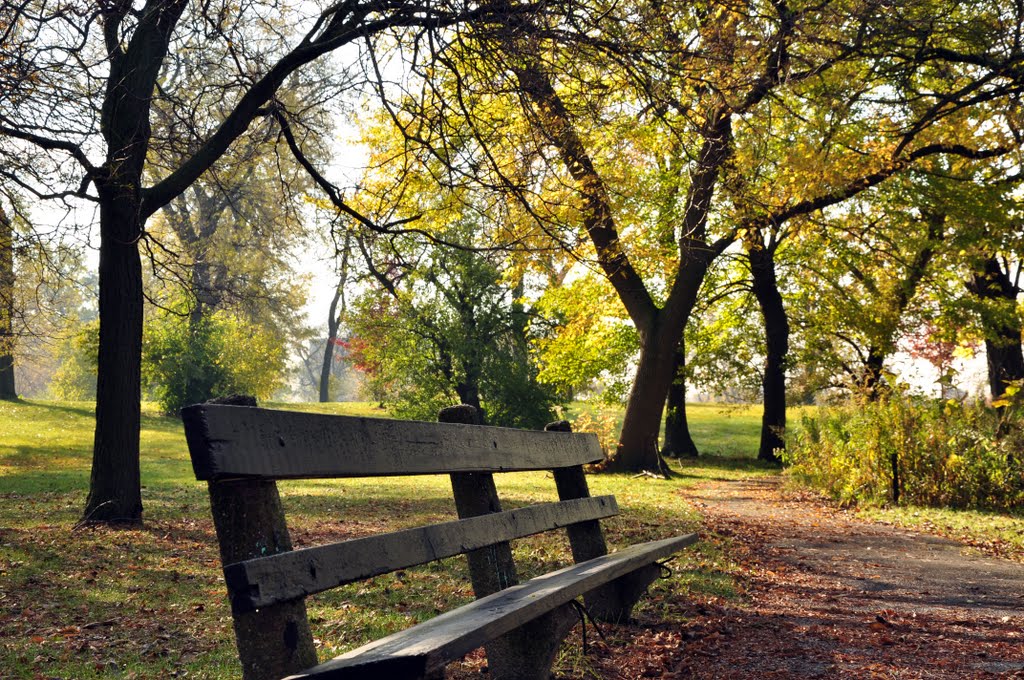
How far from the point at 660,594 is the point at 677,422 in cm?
2209

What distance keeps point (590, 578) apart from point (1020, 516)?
10519mm

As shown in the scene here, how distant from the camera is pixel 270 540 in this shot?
2.66 metres

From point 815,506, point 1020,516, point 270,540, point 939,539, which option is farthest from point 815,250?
point 270,540

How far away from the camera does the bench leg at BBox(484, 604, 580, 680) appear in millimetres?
4070

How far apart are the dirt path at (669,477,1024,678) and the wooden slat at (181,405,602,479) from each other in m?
1.78

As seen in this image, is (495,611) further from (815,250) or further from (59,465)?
(815,250)

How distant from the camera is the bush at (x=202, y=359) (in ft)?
110

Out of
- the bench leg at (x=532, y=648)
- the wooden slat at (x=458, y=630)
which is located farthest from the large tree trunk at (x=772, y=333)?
the bench leg at (x=532, y=648)

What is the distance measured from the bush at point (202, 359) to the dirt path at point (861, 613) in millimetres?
26517

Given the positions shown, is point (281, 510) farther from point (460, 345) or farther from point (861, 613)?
point (460, 345)

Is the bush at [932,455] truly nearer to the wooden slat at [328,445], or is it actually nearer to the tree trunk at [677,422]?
the wooden slat at [328,445]

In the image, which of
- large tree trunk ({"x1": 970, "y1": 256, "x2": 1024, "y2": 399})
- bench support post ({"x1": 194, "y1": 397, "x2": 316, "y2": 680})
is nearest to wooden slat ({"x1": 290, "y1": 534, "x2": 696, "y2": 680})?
bench support post ({"x1": 194, "y1": 397, "x2": 316, "y2": 680})

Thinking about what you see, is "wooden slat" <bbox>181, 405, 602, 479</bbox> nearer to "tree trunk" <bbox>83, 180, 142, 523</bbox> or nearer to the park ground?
the park ground

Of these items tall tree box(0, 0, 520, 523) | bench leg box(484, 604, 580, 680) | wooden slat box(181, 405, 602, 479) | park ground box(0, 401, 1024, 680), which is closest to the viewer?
wooden slat box(181, 405, 602, 479)
